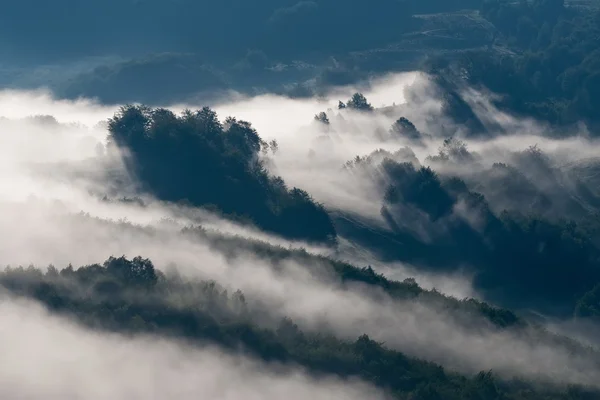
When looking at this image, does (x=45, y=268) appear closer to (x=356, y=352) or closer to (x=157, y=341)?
(x=157, y=341)

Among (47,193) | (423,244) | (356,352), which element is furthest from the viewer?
(423,244)

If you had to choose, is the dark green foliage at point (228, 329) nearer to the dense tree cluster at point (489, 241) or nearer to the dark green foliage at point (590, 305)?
the dark green foliage at point (590, 305)

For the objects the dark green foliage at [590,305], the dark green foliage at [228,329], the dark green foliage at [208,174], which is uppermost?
the dark green foliage at [208,174]

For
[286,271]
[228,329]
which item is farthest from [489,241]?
[228,329]

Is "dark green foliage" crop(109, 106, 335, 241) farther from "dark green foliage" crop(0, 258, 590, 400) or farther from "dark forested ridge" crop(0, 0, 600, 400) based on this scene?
"dark green foliage" crop(0, 258, 590, 400)

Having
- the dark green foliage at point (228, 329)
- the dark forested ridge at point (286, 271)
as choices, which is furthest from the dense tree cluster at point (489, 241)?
the dark green foliage at point (228, 329)

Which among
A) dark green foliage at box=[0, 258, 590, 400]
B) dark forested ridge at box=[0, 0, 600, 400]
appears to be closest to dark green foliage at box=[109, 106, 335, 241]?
dark forested ridge at box=[0, 0, 600, 400]

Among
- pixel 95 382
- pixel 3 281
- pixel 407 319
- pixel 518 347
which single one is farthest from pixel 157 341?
pixel 518 347
